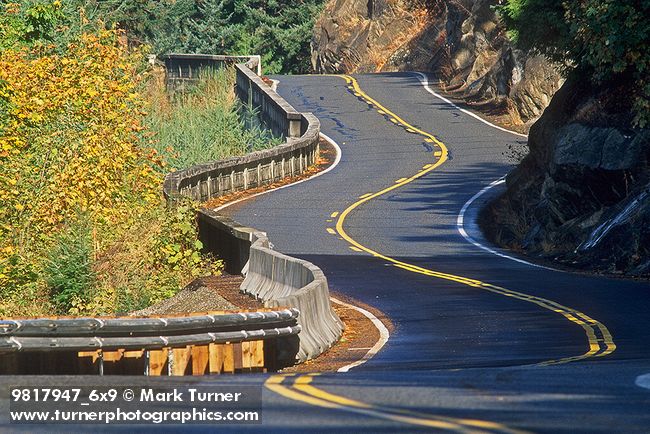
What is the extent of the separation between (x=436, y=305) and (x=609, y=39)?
8.86 m

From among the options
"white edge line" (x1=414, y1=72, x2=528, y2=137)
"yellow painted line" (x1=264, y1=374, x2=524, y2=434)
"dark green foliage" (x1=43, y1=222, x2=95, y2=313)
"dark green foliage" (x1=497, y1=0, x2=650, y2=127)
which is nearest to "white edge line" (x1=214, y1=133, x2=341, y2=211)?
"white edge line" (x1=414, y1=72, x2=528, y2=137)

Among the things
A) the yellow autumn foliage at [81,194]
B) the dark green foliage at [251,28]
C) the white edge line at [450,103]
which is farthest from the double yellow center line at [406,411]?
the dark green foliage at [251,28]

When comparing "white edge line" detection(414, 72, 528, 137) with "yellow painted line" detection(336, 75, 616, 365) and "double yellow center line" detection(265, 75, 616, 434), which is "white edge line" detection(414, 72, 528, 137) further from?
"double yellow center line" detection(265, 75, 616, 434)

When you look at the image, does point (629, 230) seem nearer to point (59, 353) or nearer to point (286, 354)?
point (286, 354)

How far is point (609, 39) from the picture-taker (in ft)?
85.4

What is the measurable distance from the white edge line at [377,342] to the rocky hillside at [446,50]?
2275 centimetres

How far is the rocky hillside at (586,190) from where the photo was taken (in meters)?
25.0

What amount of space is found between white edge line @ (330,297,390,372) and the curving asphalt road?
185 millimetres

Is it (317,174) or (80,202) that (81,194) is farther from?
(317,174)

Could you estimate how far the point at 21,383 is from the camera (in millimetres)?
9555

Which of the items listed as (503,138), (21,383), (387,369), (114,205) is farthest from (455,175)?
(21,383)

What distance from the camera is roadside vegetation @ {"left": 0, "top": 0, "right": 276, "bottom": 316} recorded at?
24062 mm

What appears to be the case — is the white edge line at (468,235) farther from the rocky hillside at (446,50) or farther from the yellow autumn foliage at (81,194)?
the yellow autumn foliage at (81,194)

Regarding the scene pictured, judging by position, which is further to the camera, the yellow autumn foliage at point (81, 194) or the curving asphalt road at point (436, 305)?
the yellow autumn foliage at point (81, 194)
